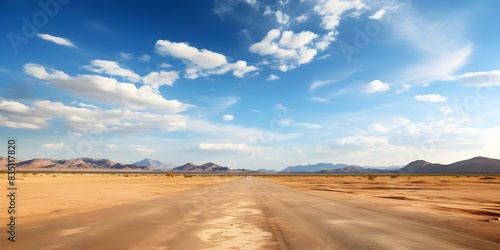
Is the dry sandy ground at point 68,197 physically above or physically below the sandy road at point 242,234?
below

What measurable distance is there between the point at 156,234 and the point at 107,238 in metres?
1.35

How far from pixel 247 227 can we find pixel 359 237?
3.65 meters

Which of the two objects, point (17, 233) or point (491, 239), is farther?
point (17, 233)

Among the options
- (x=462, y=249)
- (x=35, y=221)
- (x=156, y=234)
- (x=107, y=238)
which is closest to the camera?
(x=462, y=249)

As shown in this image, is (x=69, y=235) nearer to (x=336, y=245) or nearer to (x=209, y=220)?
(x=209, y=220)

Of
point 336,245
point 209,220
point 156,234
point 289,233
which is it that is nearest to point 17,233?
point 156,234

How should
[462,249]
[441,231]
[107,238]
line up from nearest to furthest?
[462,249]
[107,238]
[441,231]

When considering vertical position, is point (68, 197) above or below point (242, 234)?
below

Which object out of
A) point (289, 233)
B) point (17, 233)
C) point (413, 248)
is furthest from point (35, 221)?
point (413, 248)

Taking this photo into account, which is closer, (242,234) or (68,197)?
(242,234)

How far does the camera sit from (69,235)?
8.47 metres

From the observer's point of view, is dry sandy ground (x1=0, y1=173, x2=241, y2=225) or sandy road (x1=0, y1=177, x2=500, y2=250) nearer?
sandy road (x1=0, y1=177, x2=500, y2=250)

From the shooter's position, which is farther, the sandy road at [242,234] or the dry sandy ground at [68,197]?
the dry sandy ground at [68,197]

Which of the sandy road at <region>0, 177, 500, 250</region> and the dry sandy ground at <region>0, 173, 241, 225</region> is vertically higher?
the sandy road at <region>0, 177, 500, 250</region>
